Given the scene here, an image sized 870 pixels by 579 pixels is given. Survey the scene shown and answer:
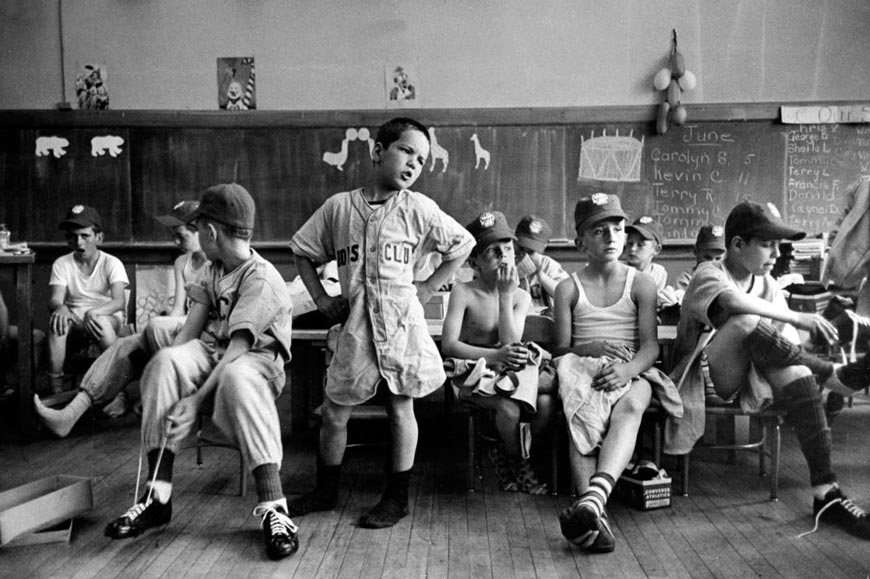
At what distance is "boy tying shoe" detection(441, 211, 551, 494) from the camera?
265 cm

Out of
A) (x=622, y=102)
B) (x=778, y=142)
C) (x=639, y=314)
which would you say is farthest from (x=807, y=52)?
(x=639, y=314)

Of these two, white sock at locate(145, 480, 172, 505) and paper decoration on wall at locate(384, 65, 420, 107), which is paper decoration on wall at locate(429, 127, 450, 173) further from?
white sock at locate(145, 480, 172, 505)

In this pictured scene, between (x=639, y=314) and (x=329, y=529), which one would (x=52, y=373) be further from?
(x=639, y=314)

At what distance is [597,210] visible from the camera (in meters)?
2.67

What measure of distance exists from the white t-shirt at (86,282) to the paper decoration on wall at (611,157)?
319 cm

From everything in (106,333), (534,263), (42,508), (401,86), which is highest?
(401,86)

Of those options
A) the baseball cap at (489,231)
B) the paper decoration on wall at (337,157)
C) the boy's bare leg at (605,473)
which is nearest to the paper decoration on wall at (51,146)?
the paper decoration on wall at (337,157)

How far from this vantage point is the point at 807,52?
529cm

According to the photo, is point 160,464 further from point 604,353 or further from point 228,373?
point 604,353

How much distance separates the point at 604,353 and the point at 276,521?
1245 mm

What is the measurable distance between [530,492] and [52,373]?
8.62 feet

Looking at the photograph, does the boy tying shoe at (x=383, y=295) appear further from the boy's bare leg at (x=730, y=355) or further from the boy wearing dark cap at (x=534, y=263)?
the boy wearing dark cap at (x=534, y=263)

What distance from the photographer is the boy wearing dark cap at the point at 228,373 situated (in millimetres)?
2250

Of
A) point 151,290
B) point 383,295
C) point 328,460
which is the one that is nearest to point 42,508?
point 328,460
